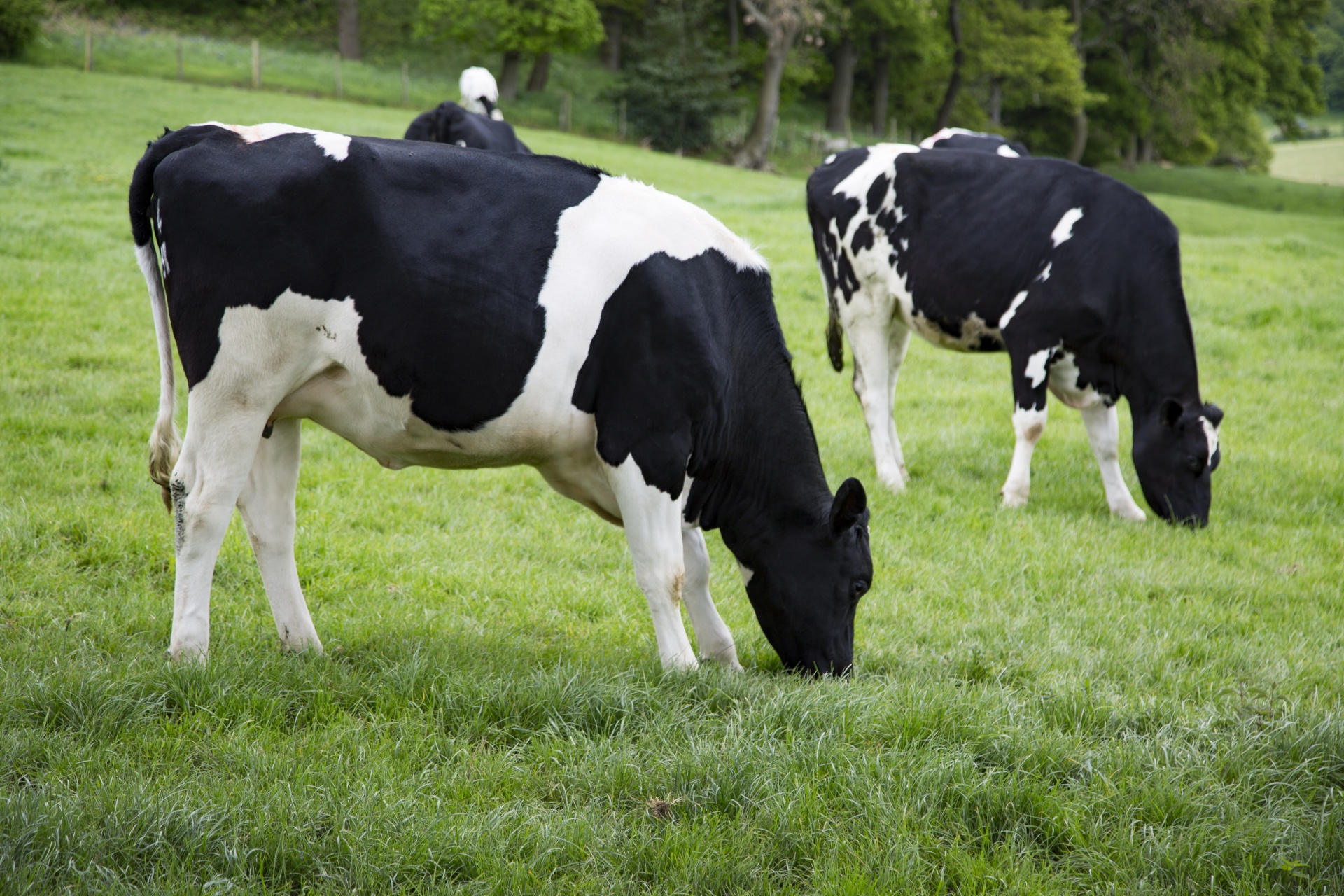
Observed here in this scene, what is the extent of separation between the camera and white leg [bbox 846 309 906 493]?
314 inches

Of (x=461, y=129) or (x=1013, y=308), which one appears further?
(x=461, y=129)

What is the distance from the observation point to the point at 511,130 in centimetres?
1322

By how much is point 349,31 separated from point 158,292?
43.1m

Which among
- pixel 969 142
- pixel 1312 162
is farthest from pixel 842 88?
pixel 969 142

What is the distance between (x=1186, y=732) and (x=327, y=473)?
5.26 meters

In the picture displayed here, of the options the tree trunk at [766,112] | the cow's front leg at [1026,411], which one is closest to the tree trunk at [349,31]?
the tree trunk at [766,112]

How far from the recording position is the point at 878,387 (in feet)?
27.1

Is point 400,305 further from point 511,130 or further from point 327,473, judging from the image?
point 511,130

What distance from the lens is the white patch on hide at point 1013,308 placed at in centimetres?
766

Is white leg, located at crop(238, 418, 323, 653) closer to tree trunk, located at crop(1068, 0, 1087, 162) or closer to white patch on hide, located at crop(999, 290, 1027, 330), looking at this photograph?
white patch on hide, located at crop(999, 290, 1027, 330)

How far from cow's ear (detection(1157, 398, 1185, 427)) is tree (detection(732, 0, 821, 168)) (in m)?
31.3

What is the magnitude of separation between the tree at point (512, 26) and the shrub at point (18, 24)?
13.6 metres

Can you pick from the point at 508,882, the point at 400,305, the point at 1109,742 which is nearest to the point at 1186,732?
the point at 1109,742

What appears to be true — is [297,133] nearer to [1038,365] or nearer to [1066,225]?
[1038,365]
